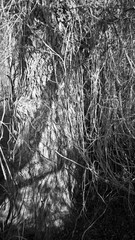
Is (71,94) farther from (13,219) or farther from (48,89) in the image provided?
(13,219)

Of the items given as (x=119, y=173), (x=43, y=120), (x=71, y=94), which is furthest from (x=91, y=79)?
(x=119, y=173)

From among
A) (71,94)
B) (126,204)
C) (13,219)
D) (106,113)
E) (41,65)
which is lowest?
(126,204)

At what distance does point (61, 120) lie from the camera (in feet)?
6.22

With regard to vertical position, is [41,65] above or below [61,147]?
above

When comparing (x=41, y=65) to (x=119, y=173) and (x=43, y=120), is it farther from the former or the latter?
(x=119, y=173)

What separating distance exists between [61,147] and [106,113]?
1.42ft

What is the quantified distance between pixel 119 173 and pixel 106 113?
0.54m

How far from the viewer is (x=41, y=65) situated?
182 centimetres

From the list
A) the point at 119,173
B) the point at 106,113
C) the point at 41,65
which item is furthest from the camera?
the point at 119,173

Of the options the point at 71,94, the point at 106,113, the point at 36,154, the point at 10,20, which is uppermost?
the point at 10,20

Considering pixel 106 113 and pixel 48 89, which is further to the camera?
pixel 106 113

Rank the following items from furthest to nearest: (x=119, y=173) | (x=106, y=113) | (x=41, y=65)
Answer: (x=119, y=173), (x=106, y=113), (x=41, y=65)

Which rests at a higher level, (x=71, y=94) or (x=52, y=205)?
(x=71, y=94)

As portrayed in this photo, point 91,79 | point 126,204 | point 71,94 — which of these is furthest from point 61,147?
point 126,204
